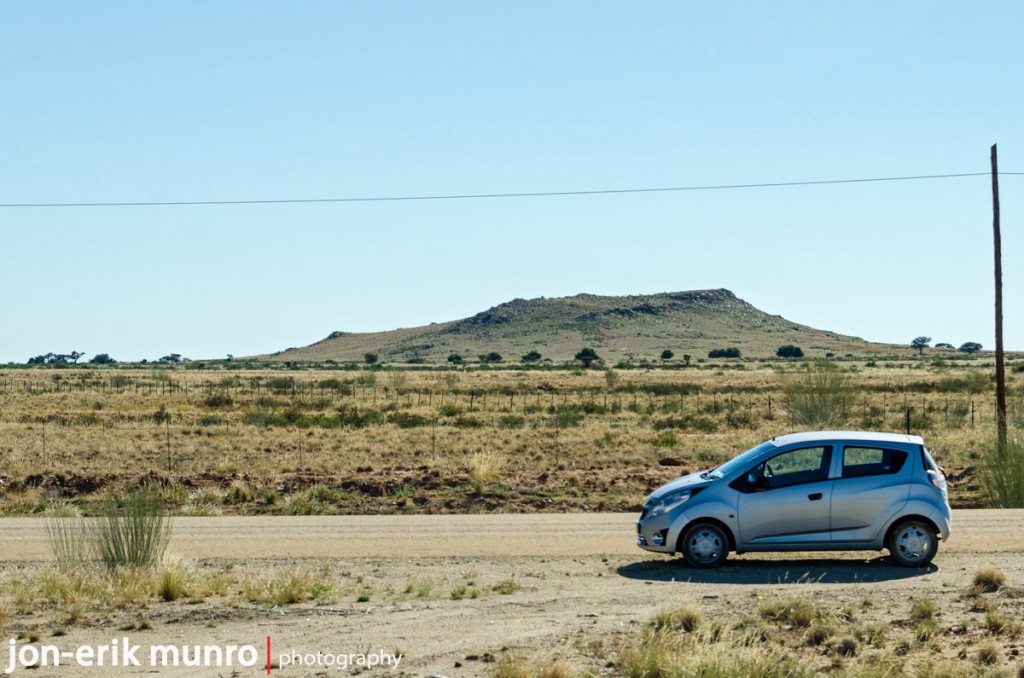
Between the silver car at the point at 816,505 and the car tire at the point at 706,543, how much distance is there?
0.05 ft

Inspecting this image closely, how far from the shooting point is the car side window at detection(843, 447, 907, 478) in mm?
15359

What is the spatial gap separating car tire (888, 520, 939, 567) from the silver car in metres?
0.01

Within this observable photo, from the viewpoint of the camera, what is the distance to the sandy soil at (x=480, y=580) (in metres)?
11.5

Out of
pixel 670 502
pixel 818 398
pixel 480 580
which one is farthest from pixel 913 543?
pixel 818 398

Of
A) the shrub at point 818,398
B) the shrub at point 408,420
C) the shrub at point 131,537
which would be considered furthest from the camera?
the shrub at point 408,420

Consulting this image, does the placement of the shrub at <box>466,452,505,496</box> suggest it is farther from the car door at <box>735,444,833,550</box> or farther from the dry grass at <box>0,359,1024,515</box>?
the car door at <box>735,444,833,550</box>

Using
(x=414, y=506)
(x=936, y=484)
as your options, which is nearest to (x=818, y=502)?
(x=936, y=484)

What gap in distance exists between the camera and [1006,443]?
24.3 meters

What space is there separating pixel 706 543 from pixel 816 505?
1.61 m

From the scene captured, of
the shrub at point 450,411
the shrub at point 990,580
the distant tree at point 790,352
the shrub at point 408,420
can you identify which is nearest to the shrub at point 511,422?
the shrub at point 408,420

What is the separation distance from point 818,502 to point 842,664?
4.76m

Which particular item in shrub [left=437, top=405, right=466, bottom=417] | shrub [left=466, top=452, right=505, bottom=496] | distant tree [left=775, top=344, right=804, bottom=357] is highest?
distant tree [left=775, top=344, right=804, bottom=357]

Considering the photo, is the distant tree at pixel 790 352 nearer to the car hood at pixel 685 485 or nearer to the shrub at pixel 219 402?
the shrub at pixel 219 402

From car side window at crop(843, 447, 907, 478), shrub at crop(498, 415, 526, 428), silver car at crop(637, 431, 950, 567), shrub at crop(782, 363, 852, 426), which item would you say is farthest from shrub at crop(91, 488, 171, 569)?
shrub at crop(782, 363, 852, 426)
